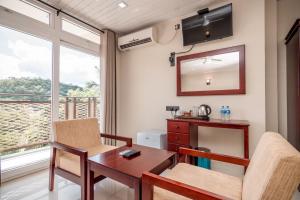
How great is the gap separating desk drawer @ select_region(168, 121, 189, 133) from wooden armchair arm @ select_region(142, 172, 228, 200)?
138 centimetres

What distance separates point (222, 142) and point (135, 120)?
69.6 inches

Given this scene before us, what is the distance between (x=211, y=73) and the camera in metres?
2.63

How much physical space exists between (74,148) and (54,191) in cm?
76

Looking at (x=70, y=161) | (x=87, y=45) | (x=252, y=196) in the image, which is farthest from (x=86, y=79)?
(x=252, y=196)

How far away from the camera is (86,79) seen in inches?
129

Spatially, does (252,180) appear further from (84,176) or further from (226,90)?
(226,90)

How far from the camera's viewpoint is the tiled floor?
71.2 inches

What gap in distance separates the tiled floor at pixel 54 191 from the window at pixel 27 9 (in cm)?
232

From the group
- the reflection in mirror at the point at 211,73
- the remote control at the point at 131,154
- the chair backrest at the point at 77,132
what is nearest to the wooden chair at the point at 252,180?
the remote control at the point at 131,154

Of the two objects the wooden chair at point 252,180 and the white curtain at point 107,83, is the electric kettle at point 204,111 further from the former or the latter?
the white curtain at point 107,83

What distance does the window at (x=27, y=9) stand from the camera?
2.18m

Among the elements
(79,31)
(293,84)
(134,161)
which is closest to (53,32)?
(79,31)

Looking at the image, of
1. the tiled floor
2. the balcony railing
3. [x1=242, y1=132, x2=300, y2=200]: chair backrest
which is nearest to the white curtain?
the balcony railing

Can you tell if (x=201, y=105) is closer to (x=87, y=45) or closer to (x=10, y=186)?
(x=87, y=45)
